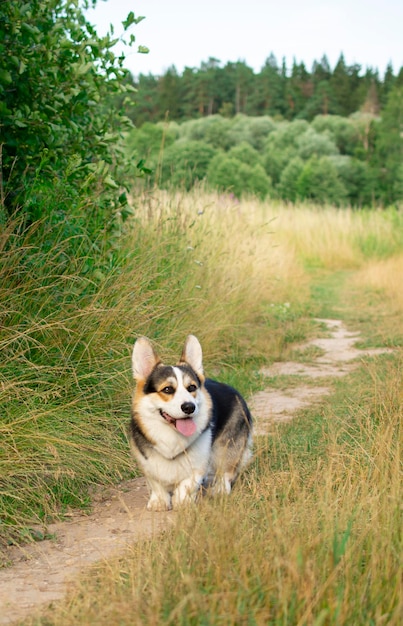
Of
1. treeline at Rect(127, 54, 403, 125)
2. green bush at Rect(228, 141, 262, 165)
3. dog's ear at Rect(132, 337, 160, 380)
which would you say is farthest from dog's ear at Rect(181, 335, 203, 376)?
treeline at Rect(127, 54, 403, 125)

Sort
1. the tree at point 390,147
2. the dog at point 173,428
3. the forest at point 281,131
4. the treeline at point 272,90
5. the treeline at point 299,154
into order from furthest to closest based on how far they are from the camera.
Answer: the treeline at point 272,90 → the tree at point 390,147 → the forest at point 281,131 → the treeline at point 299,154 → the dog at point 173,428

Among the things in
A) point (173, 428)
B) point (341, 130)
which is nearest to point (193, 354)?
point (173, 428)

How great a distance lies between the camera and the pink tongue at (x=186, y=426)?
4.14m

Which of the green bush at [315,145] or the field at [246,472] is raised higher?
the green bush at [315,145]

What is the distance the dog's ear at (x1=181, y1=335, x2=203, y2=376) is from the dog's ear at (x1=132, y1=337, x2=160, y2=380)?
20cm

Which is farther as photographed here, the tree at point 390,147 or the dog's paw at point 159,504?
the tree at point 390,147

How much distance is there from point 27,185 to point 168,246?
2.47 meters

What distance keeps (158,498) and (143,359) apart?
809 mm

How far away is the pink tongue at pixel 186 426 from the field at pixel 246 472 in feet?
1.55

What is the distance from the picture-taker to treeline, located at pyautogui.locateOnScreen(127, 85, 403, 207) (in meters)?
34.9

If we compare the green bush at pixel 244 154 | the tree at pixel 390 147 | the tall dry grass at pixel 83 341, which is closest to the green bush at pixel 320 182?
the green bush at pixel 244 154

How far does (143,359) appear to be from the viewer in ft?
14.3

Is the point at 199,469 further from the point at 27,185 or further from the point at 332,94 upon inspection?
the point at 332,94

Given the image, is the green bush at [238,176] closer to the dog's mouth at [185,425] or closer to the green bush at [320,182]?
the green bush at [320,182]
